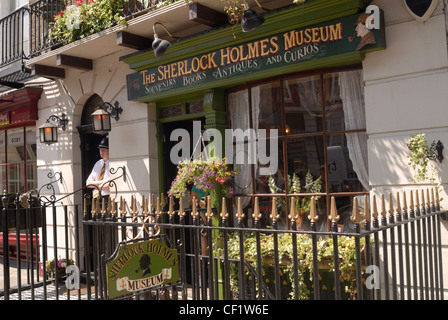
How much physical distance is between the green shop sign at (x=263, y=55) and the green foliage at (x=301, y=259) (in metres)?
2.14

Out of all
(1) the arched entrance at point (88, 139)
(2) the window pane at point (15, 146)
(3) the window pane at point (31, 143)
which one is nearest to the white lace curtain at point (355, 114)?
(1) the arched entrance at point (88, 139)

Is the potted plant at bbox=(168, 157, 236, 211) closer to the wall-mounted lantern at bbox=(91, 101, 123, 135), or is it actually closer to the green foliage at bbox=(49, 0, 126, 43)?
the wall-mounted lantern at bbox=(91, 101, 123, 135)

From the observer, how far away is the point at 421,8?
477 centimetres

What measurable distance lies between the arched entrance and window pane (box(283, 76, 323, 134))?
A: 3.99 meters

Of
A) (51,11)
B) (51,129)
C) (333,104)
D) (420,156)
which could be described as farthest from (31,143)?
(420,156)

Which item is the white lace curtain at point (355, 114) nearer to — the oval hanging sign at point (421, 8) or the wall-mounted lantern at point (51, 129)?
the oval hanging sign at point (421, 8)

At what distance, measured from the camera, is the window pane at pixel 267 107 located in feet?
20.5

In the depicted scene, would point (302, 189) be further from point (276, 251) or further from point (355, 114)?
point (276, 251)

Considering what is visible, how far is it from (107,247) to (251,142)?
2.72 metres

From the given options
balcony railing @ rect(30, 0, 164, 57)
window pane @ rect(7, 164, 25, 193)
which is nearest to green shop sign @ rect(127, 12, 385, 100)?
balcony railing @ rect(30, 0, 164, 57)

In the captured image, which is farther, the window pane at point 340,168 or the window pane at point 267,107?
the window pane at point 267,107

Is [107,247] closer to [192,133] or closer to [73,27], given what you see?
[192,133]

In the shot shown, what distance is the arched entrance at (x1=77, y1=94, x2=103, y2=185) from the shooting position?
8648 mm
